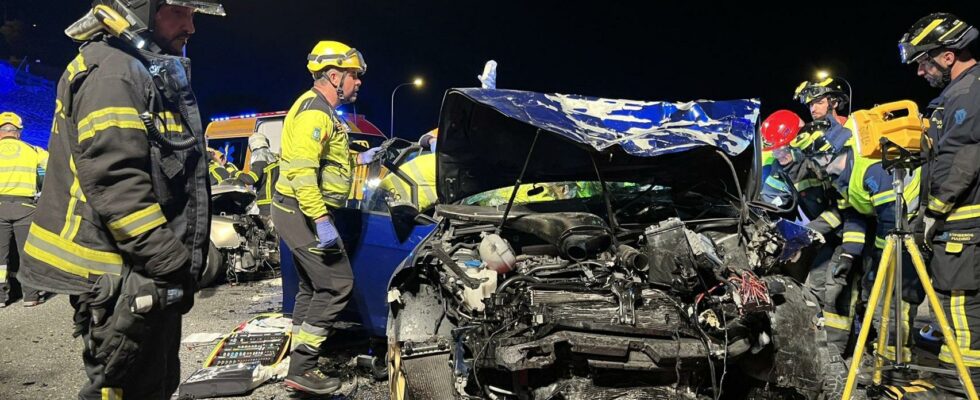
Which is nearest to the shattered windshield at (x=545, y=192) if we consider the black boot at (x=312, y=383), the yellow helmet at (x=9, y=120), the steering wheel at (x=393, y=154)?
the steering wheel at (x=393, y=154)

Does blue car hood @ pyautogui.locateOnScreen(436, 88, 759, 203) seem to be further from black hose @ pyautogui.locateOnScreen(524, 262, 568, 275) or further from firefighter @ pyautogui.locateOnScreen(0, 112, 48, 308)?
firefighter @ pyautogui.locateOnScreen(0, 112, 48, 308)

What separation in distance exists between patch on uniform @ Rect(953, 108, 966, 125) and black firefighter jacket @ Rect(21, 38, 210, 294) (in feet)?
13.4

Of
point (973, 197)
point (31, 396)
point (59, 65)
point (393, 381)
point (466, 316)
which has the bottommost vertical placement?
point (31, 396)

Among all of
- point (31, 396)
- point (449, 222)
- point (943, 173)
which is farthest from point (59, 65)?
point (943, 173)

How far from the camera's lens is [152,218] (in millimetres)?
Answer: 1979

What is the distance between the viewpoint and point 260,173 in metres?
7.16

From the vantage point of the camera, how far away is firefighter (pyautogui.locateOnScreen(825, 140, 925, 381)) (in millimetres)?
3459

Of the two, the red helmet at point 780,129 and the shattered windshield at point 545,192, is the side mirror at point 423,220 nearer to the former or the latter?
the shattered windshield at point 545,192

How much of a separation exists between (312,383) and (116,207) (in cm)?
180

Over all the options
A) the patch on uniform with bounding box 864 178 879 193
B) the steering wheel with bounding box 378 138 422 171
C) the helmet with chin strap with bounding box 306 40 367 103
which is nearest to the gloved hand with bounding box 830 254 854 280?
the patch on uniform with bounding box 864 178 879 193

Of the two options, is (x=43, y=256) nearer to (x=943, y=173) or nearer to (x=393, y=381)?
(x=393, y=381)

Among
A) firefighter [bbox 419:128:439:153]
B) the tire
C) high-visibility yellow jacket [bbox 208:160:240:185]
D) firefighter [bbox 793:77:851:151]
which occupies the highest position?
firefighter [bbox 793:77:851:151]

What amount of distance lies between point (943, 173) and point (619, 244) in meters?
2.02

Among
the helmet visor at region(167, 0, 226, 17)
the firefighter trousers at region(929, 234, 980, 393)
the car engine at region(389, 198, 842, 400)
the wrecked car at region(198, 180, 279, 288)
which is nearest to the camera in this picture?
the car engine at region(389, 198, 842, 400)
